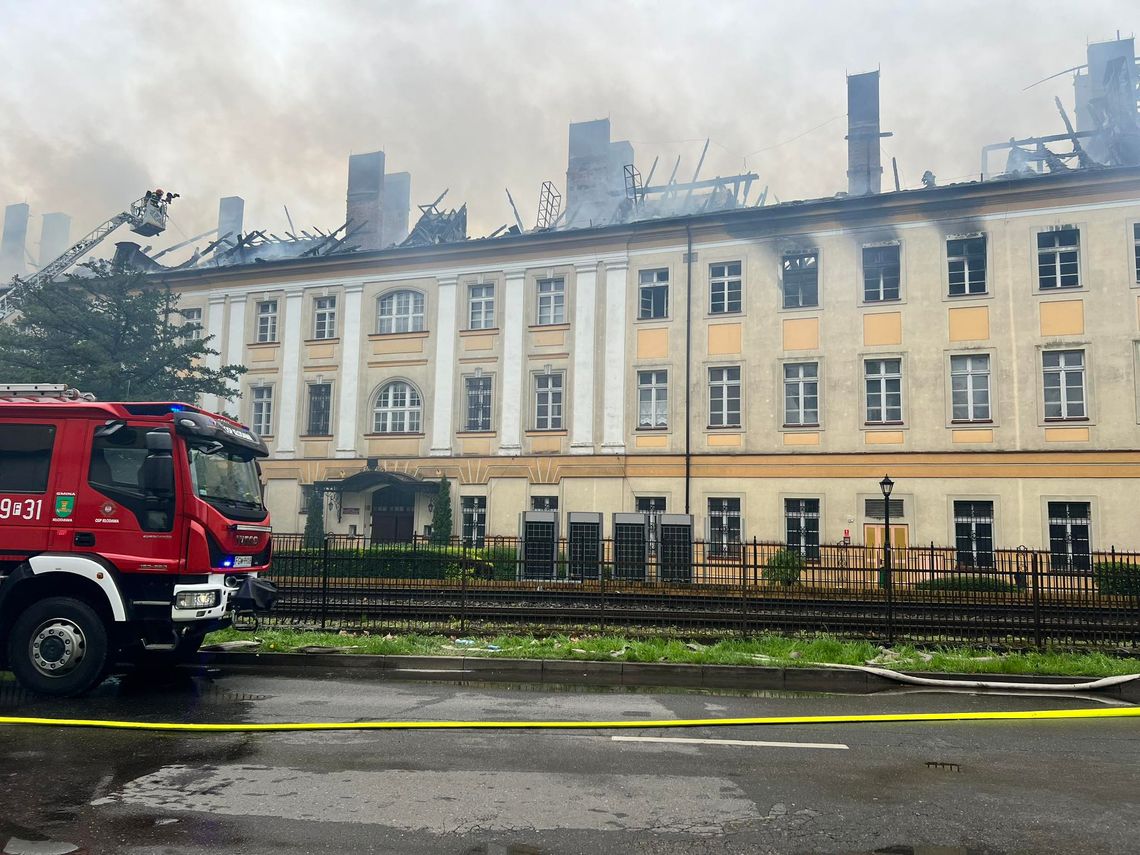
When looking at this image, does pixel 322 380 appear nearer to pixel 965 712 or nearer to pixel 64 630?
pixel 64 630

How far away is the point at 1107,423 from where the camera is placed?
25641 millimetres

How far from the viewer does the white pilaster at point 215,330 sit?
35688 mm

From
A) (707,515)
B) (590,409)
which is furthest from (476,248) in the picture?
(707,515)

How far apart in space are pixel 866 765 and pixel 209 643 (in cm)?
973

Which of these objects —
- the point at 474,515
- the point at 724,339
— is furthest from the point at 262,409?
the point at 724,339

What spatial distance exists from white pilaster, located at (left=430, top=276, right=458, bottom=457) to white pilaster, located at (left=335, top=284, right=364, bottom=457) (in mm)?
3424

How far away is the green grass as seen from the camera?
36.7 feet

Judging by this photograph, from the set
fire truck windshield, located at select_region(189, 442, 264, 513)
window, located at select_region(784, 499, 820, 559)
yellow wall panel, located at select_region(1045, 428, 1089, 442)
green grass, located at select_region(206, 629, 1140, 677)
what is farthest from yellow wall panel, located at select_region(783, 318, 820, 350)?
fire truck windshield, located at select_region(189, 442, 264, 513)

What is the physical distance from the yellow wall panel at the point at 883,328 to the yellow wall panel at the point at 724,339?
430 cm

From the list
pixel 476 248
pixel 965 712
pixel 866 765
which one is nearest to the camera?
pixel 866 765

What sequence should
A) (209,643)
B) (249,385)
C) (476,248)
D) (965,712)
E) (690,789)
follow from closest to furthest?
(690,789) < (965,712) < (209,643) < (476,248) < (249,385)

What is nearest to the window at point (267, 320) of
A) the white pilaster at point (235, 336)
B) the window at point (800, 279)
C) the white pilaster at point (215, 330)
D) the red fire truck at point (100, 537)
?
the white pilaster at point (235, 336)

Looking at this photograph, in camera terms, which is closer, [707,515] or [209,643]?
[209,643]

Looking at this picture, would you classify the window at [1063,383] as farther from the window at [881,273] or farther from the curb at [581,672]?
the curb at [581,672]
